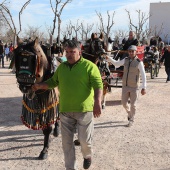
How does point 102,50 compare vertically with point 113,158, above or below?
above

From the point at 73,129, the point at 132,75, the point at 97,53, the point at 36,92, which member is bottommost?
the point at 73,129

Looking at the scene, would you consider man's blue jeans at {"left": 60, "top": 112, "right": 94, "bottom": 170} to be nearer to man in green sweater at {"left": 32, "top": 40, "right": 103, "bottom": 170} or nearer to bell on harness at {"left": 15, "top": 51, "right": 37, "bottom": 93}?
man in green sweater at {"left": 32, "top": 40, "right": 103, "bottom": 170}

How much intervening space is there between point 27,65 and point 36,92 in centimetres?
65

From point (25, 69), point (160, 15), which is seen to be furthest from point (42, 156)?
point (160, 15)

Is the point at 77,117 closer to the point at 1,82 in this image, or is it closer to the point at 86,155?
the point at 86,155

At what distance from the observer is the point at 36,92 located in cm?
457

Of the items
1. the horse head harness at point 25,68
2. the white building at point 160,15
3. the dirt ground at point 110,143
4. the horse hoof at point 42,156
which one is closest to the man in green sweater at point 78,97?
the horse head harness at point 25,68

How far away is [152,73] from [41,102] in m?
Answer: 11.7

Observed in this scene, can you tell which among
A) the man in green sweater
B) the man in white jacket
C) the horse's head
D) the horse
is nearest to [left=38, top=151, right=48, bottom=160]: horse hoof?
the man in green sweater

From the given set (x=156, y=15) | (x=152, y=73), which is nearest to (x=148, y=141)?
(x=152, y=73)

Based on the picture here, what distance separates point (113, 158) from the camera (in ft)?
15.3

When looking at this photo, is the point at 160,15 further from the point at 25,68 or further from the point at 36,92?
the point at 25,68

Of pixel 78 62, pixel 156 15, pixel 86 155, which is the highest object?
pixel 156 15

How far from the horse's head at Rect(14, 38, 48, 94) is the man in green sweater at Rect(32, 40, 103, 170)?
435 mm
